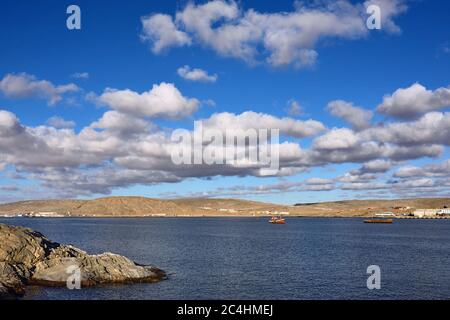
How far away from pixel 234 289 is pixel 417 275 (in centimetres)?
2961

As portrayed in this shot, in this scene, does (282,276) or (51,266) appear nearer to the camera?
(51,266)

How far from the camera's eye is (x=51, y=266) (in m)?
55.7

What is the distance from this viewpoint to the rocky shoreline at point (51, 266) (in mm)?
51906

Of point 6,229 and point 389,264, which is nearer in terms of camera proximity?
point 6,229

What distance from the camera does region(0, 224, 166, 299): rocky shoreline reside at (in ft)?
170

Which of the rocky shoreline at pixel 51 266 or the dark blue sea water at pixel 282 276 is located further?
the rocky shoreline at pixel 51 266

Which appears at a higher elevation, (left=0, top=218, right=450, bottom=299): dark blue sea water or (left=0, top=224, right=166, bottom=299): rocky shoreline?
(left=0, top=224, right=166, bottom=299): rocky shoreline

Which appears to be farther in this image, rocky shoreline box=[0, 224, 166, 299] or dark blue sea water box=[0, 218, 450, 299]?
rocky shoreline box=[0, 224, 166, 299]

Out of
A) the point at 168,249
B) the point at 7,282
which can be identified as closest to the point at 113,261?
the point at 7,282

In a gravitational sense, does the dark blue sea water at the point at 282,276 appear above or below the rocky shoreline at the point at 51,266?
below

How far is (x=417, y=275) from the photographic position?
206 ft

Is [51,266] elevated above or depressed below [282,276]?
above
